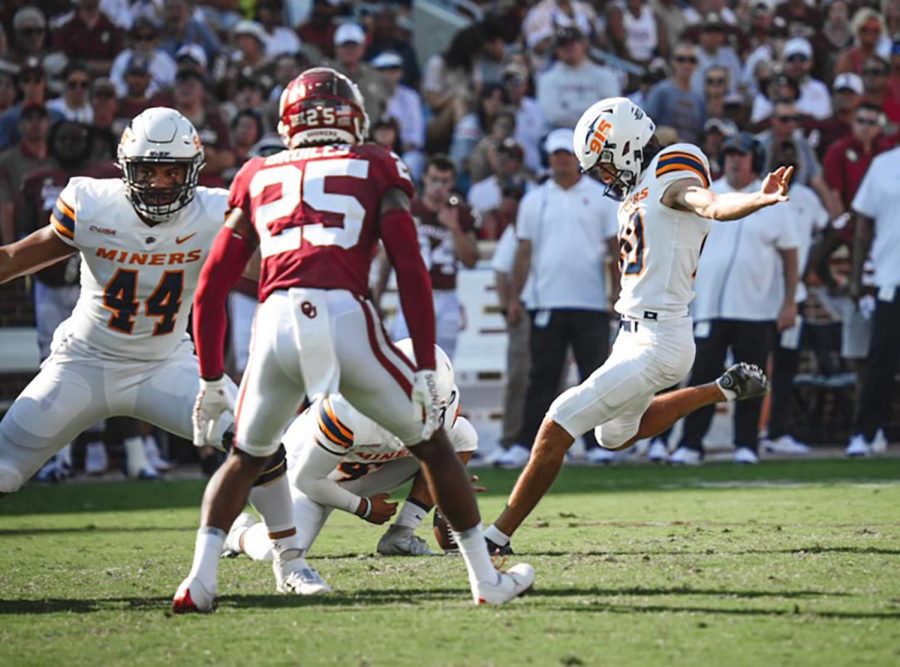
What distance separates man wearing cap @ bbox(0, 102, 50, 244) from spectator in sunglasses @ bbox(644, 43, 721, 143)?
18.1 ft

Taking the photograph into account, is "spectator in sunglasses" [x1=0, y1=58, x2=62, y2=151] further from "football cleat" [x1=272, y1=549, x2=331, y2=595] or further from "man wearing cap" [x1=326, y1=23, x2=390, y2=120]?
"football cleat" [x1=272, y1=549, x2=331, y2=595]

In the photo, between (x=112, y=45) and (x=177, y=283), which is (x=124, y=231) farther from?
(x=112, y=45)

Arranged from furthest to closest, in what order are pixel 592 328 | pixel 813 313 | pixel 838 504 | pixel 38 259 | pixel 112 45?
pixel 112 45 < pixel 813 313 < pixel 592 328 < pixel 838 504 < pixel 38 259

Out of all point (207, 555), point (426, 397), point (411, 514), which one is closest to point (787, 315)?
point (411, 514)

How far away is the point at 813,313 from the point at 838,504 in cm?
496

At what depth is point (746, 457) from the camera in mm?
12141

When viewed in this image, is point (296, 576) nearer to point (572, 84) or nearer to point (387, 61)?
point (572, 84)

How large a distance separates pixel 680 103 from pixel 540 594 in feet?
31.2

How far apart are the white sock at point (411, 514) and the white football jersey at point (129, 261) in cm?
135

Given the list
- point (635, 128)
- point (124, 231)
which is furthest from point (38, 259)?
point (635, 128)

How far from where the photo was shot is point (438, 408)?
216 inches

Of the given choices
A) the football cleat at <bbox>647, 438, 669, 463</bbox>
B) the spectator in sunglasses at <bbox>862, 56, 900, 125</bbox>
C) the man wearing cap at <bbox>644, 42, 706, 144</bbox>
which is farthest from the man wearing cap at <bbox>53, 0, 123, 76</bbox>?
the spectator in sunglasses at <bbox>862, 56, 900, 125</bbox>

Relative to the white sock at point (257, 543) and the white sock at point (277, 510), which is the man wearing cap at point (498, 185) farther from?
the white sock at point (277, 510)

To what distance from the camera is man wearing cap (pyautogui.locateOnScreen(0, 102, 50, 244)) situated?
12.6 meters
